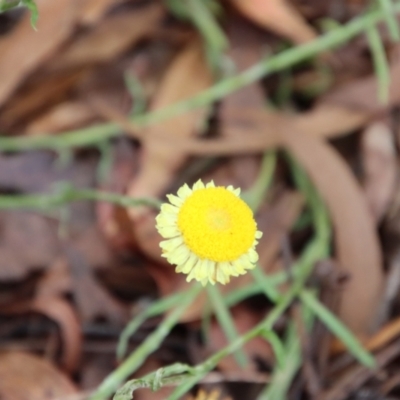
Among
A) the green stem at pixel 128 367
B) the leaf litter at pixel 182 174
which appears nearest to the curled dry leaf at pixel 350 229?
the leaf litter at pixel 182 174

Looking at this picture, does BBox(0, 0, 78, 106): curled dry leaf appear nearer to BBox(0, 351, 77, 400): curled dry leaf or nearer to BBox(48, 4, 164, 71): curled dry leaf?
BBox(48, 4, 164, 71): curled dry leaf

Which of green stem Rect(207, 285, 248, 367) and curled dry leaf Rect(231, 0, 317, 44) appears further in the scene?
curled dry leaf Rect(231, 0, 317, 44)

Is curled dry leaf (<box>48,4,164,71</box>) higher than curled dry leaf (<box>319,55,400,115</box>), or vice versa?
curled dry leaf (<box>48,4,164,71</box>)

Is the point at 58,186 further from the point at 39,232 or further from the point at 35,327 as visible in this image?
the point at 35,327

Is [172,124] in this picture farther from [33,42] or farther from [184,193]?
[184,193]

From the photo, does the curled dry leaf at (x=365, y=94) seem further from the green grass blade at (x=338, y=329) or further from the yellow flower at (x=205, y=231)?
the yellow flower at (x=205, y=231)

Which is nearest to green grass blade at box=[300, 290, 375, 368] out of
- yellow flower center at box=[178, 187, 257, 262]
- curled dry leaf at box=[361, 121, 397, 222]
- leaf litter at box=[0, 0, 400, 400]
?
leaf litter at box=[0, 0, 400, 400]

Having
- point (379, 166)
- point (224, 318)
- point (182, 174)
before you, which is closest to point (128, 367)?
point (224, 318)
